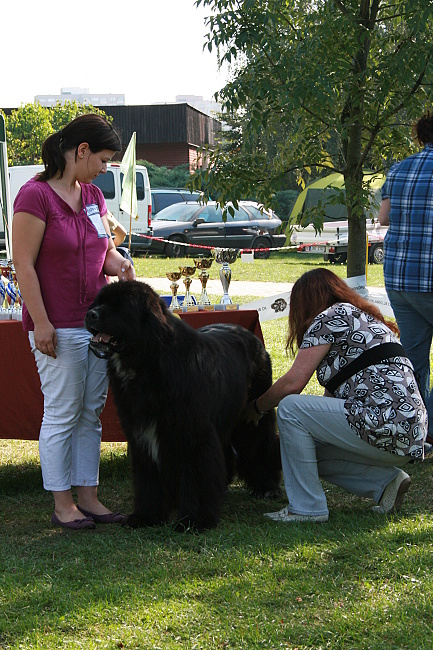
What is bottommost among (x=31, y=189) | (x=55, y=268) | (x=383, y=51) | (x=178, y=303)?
(x=178, y=303)

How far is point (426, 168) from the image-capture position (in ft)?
14.1

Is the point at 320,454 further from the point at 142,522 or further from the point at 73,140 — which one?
the point at 73,140

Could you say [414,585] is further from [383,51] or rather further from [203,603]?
[383,51]

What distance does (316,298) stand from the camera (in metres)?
3.57

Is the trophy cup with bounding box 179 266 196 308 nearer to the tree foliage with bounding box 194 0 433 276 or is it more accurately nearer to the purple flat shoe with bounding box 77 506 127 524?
the tree foliage with bounding box 194 0 433 276

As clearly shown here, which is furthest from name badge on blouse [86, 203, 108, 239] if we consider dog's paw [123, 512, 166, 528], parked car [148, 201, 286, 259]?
parked car [148, 201, 286, 259]

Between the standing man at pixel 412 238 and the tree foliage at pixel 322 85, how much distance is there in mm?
714

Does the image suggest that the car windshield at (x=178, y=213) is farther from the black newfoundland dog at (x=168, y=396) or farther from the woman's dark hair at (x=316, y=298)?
the black newfoundland dog at (x=168, y=396)

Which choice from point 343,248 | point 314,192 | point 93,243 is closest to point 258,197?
point 93,243

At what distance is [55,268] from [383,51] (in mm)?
3351

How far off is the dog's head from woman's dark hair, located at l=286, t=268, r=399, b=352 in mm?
740

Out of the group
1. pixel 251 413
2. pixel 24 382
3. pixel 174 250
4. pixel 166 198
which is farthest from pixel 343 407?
pixel 166 198

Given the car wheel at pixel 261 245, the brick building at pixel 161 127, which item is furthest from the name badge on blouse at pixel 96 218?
the brick building at pixel 161 127

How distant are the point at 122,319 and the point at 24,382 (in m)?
1.33
